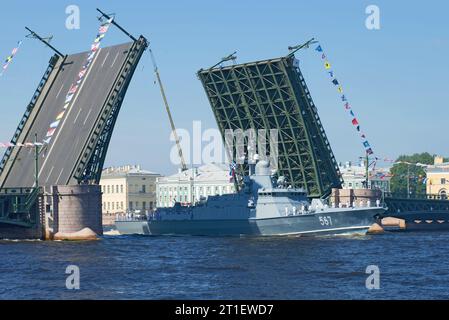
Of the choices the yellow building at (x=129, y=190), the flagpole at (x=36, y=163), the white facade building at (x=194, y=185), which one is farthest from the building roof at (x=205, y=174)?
the flagpole at (x=36, y=163)

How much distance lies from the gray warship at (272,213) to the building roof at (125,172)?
55.3m

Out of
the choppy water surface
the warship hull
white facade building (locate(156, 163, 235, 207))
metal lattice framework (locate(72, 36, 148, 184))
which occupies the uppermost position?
metal lattice framework (locate(72, 36, 148, 184))

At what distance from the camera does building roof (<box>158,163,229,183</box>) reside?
100m

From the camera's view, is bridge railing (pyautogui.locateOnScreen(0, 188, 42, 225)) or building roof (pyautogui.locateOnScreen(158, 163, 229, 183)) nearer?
bridge railing (pyautogui.locateOnScreen(0, 188, 42, 225))

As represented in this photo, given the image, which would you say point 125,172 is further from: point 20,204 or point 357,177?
point 20,204

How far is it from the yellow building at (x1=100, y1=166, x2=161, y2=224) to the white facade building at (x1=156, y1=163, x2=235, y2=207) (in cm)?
568

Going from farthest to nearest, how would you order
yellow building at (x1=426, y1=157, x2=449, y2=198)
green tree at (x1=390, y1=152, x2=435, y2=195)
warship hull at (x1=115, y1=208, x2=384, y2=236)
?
green tree at (x1=390, y1=152, x2=435, y2=195) < yellow building at (x1=426, y1=157, x2=449, y2=198) < warship hull at (x1=115, y1=208, x2=384, y2=236)

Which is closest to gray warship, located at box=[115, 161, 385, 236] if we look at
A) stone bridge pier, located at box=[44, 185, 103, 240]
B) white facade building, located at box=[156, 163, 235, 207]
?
stone bridge pier, located at box=[44, 185, 103, 240]

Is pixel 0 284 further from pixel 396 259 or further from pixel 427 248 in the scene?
pixel 427 248

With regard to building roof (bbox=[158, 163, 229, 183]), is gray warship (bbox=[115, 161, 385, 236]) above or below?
below

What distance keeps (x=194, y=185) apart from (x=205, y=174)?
1.73 meters

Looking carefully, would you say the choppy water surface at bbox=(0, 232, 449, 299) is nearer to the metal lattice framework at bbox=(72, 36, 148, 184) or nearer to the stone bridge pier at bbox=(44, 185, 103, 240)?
the stone bridge pier at bbox=(44, 185, 103, 240)

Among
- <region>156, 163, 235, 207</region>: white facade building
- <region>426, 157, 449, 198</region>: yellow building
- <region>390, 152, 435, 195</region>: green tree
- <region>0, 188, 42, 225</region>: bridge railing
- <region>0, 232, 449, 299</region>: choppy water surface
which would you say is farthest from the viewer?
<region>390, 152, 435, 195</region>: green tree

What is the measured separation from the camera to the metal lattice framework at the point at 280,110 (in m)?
50.8
